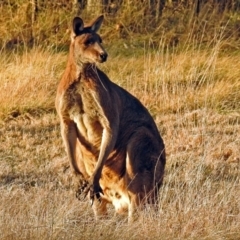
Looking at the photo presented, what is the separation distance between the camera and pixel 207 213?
594 cm

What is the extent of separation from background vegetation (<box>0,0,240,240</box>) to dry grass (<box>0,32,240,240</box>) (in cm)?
1

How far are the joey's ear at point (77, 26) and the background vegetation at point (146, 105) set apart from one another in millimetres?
1265

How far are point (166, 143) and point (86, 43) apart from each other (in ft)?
9.15

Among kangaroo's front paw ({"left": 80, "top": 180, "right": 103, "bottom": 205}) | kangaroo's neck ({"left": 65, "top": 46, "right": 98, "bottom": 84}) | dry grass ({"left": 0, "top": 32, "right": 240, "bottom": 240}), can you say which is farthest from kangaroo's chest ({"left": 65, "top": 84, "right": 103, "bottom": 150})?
dry grass ({"left": 0, "top": 32, "right": 240, "bottom": 240})

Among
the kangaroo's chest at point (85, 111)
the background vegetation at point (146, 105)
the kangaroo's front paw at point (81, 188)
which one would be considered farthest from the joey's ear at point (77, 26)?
the background vegetation at point (146, 105)

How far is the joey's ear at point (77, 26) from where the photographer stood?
6.32 metres

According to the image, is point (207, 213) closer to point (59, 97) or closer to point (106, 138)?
point (106, 138)

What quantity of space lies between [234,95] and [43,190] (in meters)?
4.10

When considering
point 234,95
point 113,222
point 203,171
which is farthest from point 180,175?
point 234,95

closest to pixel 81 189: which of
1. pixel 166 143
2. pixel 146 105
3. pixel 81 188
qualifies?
pixel 81 188

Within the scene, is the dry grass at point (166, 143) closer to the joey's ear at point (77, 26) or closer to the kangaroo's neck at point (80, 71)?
the kangaroo's neck at point (80, 71)

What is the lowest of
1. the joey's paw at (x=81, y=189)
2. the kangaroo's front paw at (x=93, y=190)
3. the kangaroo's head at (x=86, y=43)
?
the joey's paw at (x=81, y=189)

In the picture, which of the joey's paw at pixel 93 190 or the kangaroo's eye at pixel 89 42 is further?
the kangaroo's eye at pixel 89 42

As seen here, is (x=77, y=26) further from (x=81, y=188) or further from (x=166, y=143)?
(x=166, y=143)
